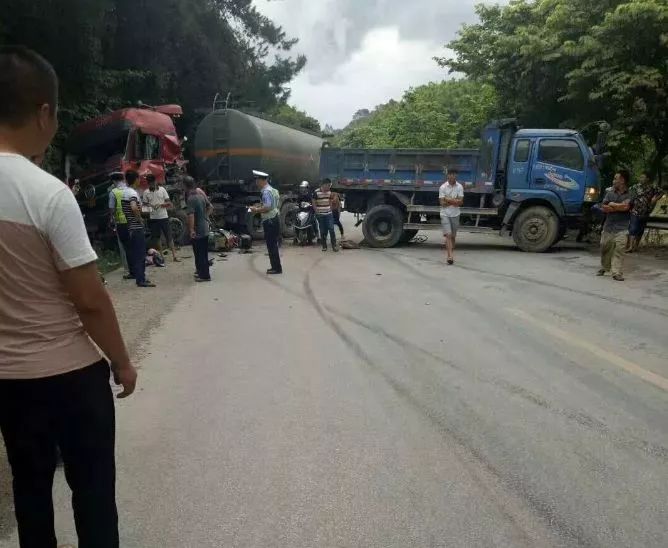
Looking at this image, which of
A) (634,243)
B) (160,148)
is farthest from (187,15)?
(634,243)

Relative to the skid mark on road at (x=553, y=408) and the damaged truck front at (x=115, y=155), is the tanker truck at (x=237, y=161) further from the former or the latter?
the skid mark on road at (x=553, y=408)

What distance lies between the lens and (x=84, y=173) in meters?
14.6

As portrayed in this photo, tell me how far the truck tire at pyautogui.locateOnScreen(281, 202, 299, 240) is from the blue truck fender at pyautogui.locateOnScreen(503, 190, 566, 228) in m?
6.05

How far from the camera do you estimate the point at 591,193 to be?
14.1m

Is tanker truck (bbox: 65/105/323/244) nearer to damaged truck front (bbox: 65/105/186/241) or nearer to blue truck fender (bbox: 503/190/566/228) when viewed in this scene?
damaged truck front (bbox: 65/105/186/241)

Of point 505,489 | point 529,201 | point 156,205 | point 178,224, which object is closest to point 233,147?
point 178,224

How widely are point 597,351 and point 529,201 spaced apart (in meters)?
8.91

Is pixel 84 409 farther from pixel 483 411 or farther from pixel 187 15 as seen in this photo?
pixel 187 15

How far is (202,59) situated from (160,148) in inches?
267

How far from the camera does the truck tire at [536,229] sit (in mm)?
14273

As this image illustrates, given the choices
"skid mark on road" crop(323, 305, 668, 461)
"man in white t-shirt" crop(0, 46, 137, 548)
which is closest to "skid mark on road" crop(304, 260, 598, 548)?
"skid mark on road" crop(323, 305, 668, 461)

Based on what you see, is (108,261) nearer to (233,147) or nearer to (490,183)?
(233,147)

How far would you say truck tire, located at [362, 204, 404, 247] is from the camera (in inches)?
622

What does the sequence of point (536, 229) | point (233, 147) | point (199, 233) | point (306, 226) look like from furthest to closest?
1. point (233, 147)
2. point (306, 226)
3. point (536, 229)
4. point (199, 233)
